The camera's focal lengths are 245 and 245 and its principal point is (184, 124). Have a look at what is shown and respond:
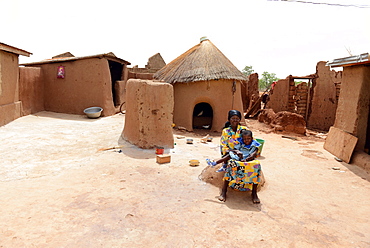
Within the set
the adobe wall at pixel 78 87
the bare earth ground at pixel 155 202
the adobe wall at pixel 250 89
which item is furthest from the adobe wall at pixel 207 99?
the adobe wall at pixel 250 89

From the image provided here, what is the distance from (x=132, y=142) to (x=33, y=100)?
6214mm

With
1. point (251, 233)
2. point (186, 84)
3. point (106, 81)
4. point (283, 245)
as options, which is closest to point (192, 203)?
point (251, 233)

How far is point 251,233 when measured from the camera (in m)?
2.69

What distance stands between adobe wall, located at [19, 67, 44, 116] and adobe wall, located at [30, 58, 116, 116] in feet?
1.10

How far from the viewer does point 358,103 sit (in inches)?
234

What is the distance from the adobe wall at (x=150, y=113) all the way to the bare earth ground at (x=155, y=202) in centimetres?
36

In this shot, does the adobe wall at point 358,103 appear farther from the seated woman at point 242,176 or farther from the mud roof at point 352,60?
the seated woman at point 242,176

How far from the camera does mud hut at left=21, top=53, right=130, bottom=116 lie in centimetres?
1012

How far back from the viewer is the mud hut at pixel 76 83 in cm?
1012

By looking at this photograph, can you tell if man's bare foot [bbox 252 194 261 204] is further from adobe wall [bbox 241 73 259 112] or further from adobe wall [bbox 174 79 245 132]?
adobe wall [bbox 241 73 259 112]

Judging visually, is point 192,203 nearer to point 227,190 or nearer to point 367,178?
point 227,190

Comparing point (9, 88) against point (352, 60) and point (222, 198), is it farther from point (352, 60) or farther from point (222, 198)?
point (352, 60)

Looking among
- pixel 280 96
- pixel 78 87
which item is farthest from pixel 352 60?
pixel 78 87

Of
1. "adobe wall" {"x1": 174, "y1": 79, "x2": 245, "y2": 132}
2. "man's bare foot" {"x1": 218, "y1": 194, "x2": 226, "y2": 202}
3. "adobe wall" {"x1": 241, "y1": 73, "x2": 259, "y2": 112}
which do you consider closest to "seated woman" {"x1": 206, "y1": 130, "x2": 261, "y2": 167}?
"man's bare foot" {"x1": 218, "y1": 194, "x2": 226, "y2": 202}
